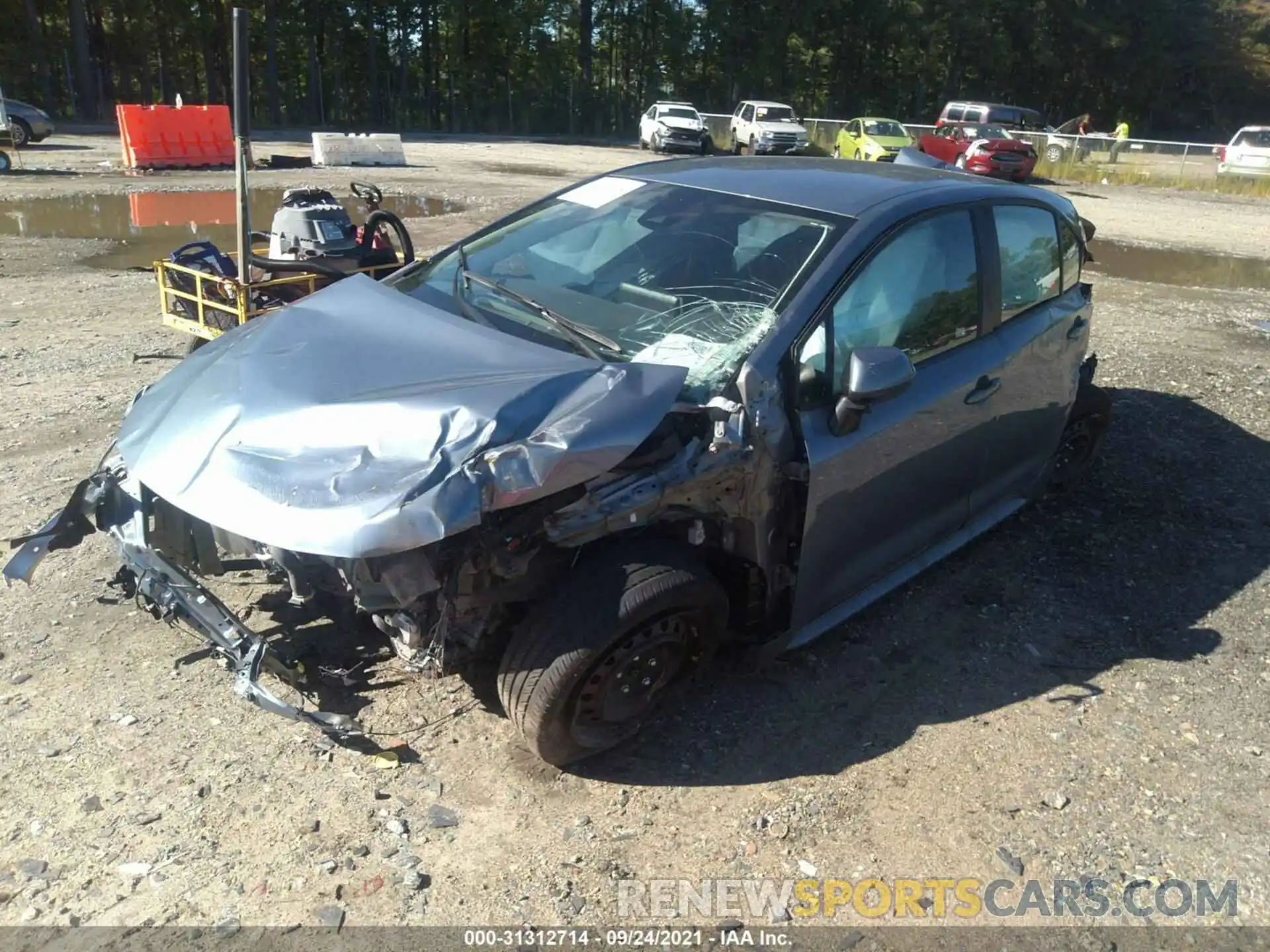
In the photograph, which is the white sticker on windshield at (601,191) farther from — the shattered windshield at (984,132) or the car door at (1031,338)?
the shattered windshield at (984,132)

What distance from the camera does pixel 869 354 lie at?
3.26 metres

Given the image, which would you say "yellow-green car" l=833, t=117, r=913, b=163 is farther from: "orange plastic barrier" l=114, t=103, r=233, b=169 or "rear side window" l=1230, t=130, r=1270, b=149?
"orange plastic barrier" l=114, t=103, r=233, b=169

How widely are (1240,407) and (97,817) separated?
7515 mm

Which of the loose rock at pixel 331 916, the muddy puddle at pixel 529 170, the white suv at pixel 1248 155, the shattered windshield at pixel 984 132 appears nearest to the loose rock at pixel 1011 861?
the loose rock at pixel 331 916

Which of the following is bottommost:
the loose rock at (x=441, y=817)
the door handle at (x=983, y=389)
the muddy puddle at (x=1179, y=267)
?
the loose rock at (x=441, y=817)

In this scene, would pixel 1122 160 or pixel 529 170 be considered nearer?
pixel 529 170

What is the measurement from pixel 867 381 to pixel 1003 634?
1585 millimetres

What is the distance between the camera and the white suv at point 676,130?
33188 mm

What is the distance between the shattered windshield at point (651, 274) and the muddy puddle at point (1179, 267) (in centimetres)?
989

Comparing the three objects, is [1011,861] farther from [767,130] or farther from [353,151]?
[767,130]

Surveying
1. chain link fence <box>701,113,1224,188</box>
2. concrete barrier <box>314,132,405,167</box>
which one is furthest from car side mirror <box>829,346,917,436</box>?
chain link fence <box>701,113,1224,188</box>

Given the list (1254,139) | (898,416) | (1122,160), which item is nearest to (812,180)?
(898,416)

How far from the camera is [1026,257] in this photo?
4.39 m

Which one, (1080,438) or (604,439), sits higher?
(604,439)
